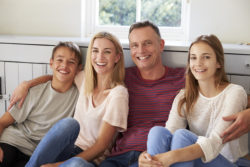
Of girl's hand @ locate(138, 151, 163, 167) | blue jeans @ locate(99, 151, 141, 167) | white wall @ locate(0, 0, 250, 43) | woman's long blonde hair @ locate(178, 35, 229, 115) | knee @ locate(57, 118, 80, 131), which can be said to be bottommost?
blue jeans @ locate(99, 151, 141, 167)

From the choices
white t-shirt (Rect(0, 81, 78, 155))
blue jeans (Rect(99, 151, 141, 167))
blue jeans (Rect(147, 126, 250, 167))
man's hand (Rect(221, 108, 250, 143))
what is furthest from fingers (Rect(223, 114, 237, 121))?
white t-shirt (Rect(0, 81, 78, 155))

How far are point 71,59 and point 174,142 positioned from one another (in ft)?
2.43

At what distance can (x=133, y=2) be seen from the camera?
241 cm

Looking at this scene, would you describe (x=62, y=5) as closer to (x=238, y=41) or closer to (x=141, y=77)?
(x=141, y=77)

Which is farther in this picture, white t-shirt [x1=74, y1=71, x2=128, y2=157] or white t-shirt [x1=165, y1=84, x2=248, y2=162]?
white t-shirt [x1=74, y1=71, x2=128, y2=157]

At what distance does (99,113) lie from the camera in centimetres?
159

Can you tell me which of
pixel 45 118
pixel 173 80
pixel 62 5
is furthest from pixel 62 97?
pixel 62 5

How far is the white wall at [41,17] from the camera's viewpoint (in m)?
2.36

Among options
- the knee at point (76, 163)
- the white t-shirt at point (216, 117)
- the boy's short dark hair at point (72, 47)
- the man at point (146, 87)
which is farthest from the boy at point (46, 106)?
the white t-shirt at point (216, 117)

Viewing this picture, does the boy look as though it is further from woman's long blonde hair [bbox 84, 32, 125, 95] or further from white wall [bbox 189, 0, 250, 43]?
white wall [bbox 189, 0, 250, 43]

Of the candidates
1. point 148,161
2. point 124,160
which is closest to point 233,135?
point 148,161

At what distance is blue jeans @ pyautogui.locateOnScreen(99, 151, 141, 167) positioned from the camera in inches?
59.3

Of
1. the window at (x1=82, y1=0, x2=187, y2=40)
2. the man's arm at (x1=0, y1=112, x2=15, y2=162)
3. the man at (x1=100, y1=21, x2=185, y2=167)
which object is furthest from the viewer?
the window at (x1=82, y1=0, x2=187, y2=40)

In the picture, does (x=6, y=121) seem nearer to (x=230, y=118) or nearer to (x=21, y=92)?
(x=21, y=92)
